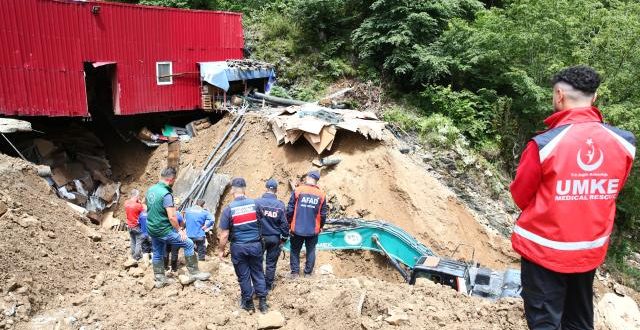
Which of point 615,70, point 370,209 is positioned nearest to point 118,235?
point 370,209

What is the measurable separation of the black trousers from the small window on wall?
1496cm

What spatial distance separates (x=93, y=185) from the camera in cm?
1495

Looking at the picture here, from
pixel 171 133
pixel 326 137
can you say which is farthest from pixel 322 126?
pixel 171 133

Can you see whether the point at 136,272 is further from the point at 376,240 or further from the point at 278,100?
the point at 278,100

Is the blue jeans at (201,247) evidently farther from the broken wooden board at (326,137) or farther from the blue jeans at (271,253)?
the broken wooden board at (326,137)

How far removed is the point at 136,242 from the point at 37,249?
2.16m

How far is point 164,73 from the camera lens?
16.0m

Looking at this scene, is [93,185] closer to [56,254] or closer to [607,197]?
[56,254]

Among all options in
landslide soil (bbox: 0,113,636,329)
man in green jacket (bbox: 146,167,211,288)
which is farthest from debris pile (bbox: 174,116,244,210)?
man in green jacket (bbox: 146,167,211,288)

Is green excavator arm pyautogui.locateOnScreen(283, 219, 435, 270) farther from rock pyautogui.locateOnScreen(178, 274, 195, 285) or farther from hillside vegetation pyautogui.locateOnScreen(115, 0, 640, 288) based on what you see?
hillside vegetation pyautogui.locateOnScreen(115, 0, 640, 288)

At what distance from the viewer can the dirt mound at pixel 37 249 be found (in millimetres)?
6578


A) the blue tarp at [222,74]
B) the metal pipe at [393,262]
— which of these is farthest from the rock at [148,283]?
the blue tarp at [222,74]

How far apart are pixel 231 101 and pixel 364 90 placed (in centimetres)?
474

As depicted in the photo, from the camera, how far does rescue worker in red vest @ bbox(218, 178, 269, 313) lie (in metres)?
6.46
